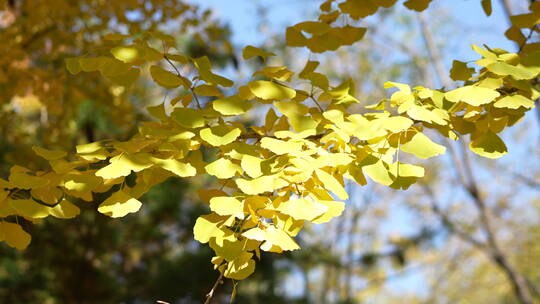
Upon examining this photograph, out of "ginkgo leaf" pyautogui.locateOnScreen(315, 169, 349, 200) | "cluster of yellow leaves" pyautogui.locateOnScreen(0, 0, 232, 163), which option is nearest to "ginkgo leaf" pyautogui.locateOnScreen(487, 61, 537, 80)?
"ginkgo leaf" pyautogui.locateOnScreen(315, 169, 349, 200)

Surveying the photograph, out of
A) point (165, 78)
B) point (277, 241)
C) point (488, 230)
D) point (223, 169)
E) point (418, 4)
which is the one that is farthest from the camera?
point (488, 230)

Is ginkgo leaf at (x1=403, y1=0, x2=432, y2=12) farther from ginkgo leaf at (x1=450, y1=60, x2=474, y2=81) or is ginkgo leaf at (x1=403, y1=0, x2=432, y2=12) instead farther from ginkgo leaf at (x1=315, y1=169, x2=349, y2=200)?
ginkgo leaf at (x1=315, y1=169, x2=349, y2=200)

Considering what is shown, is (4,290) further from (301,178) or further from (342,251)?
(342,251)

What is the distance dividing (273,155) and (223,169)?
9 cm

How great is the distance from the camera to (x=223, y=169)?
70 cm

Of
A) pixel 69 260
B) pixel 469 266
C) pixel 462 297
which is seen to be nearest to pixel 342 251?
pixel 469 266

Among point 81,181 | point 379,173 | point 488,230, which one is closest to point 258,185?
point 379,173

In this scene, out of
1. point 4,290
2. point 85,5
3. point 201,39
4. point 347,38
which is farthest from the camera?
point 4,290

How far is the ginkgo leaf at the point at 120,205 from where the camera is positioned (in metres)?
0.68

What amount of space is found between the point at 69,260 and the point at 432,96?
3.65m

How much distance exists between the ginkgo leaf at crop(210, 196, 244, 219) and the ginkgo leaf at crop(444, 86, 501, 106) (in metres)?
0.36

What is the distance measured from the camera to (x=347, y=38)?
1028 mm

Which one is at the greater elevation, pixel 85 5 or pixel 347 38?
pixel 347 38

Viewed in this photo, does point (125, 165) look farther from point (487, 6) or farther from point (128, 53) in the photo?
point (487, 6)
